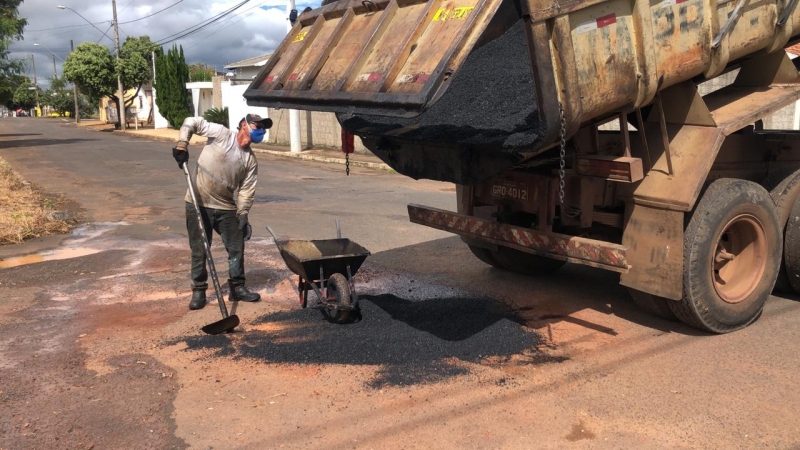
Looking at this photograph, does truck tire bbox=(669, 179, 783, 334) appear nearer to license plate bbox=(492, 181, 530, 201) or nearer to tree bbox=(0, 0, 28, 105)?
license plate bbox=(492, 181, 530, 201)

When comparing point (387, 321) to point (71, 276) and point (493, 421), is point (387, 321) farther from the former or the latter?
point (71, 276)

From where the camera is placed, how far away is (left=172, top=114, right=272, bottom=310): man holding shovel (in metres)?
5.64

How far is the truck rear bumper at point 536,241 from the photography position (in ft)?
14.5

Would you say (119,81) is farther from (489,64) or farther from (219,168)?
(489,64)

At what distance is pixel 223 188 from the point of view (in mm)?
5695

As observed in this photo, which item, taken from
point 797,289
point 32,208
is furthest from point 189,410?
point 32,208

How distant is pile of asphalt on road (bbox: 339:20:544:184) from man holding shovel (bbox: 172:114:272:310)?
0.95 m

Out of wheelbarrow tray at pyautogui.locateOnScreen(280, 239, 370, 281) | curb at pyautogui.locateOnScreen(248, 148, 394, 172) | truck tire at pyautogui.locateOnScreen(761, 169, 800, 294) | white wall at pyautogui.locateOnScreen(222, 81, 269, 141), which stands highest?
white wall at pyautogui.locateOnScreen(222, 81, 269, 141)

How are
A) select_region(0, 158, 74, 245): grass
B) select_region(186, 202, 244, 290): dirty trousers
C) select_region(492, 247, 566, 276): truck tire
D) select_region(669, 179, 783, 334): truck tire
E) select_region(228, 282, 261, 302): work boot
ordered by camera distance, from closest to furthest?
1. select_region(669, 179, 783, 334): truck tire
2. select_region(186, 202, 244, 290): dirty trousers
3. select_region(228, 282, 261, 302): work boot
4. select_region(492, 247, 566, 276): truck tire
5. select_region(0, 158, 74, 245): grass

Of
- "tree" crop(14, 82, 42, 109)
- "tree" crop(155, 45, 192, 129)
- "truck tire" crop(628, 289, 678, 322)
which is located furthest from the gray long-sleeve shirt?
"tree" crop(14, 82, 42, 109)

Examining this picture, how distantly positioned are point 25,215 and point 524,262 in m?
7.31

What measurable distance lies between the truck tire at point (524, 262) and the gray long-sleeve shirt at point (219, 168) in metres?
2.46

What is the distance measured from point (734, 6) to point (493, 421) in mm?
3352

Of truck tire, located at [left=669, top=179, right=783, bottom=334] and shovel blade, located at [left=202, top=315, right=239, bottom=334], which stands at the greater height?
truck tire, located at [left=669, top=179, right=783, bottom=334]
